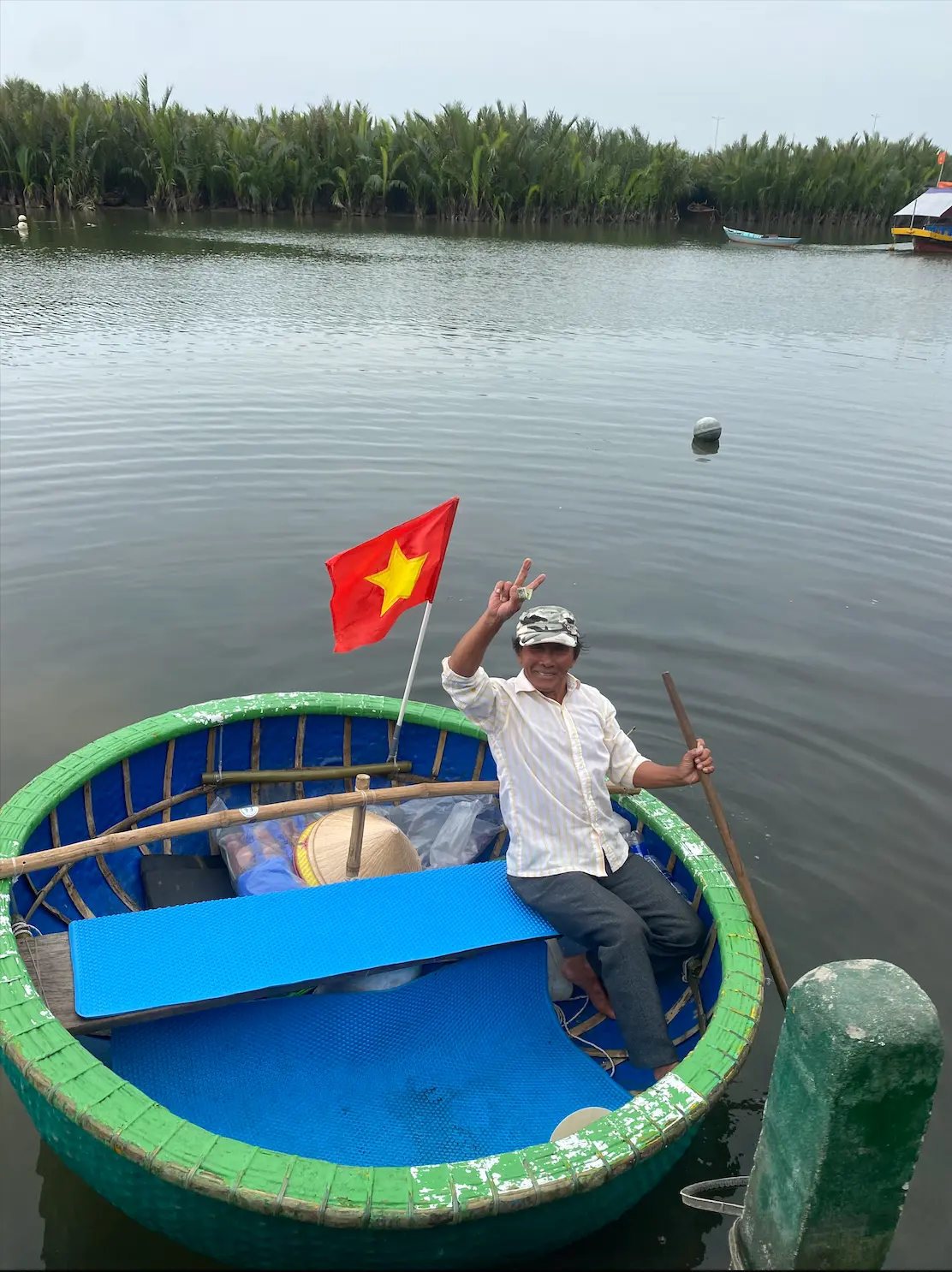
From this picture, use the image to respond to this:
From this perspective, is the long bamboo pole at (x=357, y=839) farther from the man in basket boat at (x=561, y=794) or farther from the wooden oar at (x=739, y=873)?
the wooden oar at (x=739, y=873)

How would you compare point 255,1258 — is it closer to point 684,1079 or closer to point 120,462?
point 684,1079

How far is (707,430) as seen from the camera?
11695 millimetres

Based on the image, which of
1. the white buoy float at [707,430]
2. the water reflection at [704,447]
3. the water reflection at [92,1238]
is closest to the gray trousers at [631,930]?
the water reflection at [92,1238]

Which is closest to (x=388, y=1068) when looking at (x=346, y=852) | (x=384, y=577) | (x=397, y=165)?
(x=346, y=852)

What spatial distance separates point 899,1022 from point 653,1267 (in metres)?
1.73

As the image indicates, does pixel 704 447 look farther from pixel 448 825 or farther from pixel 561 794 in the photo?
pixel 561 794

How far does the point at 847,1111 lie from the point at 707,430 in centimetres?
1020

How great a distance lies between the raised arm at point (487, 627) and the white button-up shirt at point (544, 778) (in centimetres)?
8

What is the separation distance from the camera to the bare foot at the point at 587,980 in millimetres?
4102

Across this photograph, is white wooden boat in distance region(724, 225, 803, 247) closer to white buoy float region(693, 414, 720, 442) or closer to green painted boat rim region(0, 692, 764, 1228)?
white buoy float region(693, 414, 720, 442)

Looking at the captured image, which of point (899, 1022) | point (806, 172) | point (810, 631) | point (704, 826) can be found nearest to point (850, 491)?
point (810, 631)

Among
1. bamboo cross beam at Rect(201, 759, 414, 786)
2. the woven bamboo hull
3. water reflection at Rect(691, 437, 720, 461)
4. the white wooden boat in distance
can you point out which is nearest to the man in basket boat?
the woven bamboo hull

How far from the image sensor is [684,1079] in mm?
3154

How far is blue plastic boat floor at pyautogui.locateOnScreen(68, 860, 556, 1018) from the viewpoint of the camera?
3420mm
